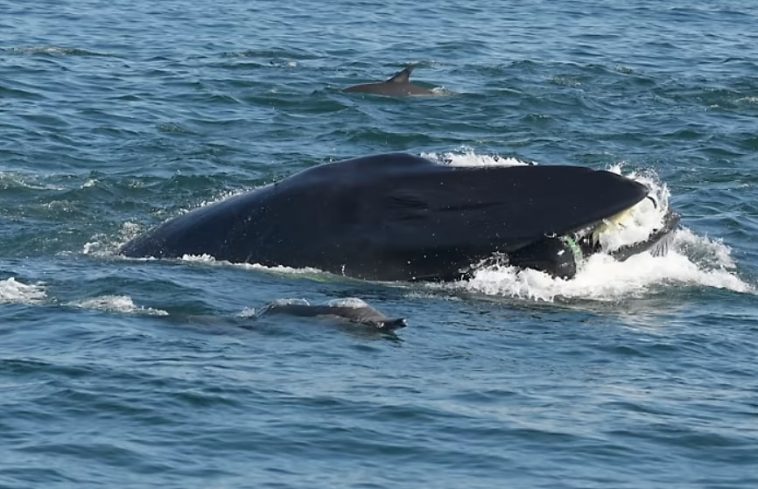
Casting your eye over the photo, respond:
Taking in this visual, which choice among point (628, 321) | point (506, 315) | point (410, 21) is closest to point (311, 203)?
point (506, 315)

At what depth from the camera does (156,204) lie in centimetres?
2116

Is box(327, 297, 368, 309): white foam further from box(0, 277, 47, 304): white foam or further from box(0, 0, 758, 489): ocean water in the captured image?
box(0, 277, 47, 304): white foam

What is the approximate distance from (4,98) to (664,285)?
15.4 m

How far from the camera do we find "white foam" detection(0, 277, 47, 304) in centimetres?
1577

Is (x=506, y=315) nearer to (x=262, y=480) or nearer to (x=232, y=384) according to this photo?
(x=232, y=384)

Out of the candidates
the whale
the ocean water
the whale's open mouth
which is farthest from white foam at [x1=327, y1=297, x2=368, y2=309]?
the whale

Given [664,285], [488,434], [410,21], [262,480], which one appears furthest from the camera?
[410,21]

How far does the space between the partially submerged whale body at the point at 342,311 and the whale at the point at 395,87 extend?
48.7 ft

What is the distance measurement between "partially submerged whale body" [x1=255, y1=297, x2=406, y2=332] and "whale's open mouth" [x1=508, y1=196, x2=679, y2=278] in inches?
47.4

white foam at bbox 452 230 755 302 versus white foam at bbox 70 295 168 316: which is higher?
white foam at bbox 452 230 755 302

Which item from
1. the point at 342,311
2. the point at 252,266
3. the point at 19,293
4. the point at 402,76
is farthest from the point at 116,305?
the point at 402,76

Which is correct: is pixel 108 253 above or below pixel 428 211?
below

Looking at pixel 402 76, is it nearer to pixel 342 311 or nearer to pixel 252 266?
pixel 252 266

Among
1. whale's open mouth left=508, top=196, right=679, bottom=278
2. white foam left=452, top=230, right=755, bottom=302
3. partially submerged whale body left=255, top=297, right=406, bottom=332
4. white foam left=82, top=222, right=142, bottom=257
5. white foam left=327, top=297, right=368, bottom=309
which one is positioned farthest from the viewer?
white foam left=82, top=222, right=142, bottom=257
